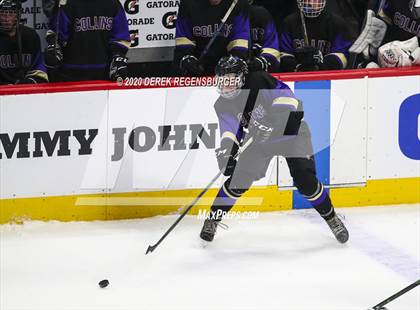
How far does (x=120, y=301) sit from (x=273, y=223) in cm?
149

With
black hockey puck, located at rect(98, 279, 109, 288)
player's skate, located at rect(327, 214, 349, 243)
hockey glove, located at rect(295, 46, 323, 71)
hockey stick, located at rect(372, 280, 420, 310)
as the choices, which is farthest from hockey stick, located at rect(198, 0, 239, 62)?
hockey stick, located at rect(372, 280, 420, 310)

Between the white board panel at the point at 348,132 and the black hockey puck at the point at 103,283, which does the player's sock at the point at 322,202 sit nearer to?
the white board panel at the point at 348,132

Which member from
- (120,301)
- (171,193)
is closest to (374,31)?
(171,193)

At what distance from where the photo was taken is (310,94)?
21.9 ft

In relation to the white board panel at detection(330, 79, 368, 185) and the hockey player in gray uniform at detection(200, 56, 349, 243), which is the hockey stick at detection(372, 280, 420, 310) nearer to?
the hockey player in gray uniform at detection(200, 56, 349, 243)

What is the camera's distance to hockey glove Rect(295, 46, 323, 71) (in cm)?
684

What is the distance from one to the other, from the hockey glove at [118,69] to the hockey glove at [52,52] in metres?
0.30

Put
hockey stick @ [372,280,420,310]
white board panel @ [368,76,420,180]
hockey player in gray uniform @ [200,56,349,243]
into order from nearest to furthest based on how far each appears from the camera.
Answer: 1. hockey stick @ [372,280,420,310]
2. hockey player in gray uniform @ [200,56,349,243]
3. white board panel @ [368,76,420,180]

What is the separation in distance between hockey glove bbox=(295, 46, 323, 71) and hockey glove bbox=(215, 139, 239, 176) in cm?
96

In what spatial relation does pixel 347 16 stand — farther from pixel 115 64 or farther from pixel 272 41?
pixel 115 64

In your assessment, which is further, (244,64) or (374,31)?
(374,31)

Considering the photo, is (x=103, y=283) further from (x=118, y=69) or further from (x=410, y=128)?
(x=410, y=128)

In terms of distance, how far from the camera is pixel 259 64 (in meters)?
6.61

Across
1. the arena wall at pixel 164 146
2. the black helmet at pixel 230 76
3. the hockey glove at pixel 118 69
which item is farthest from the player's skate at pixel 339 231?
the hockey glove at pixel 118 69
